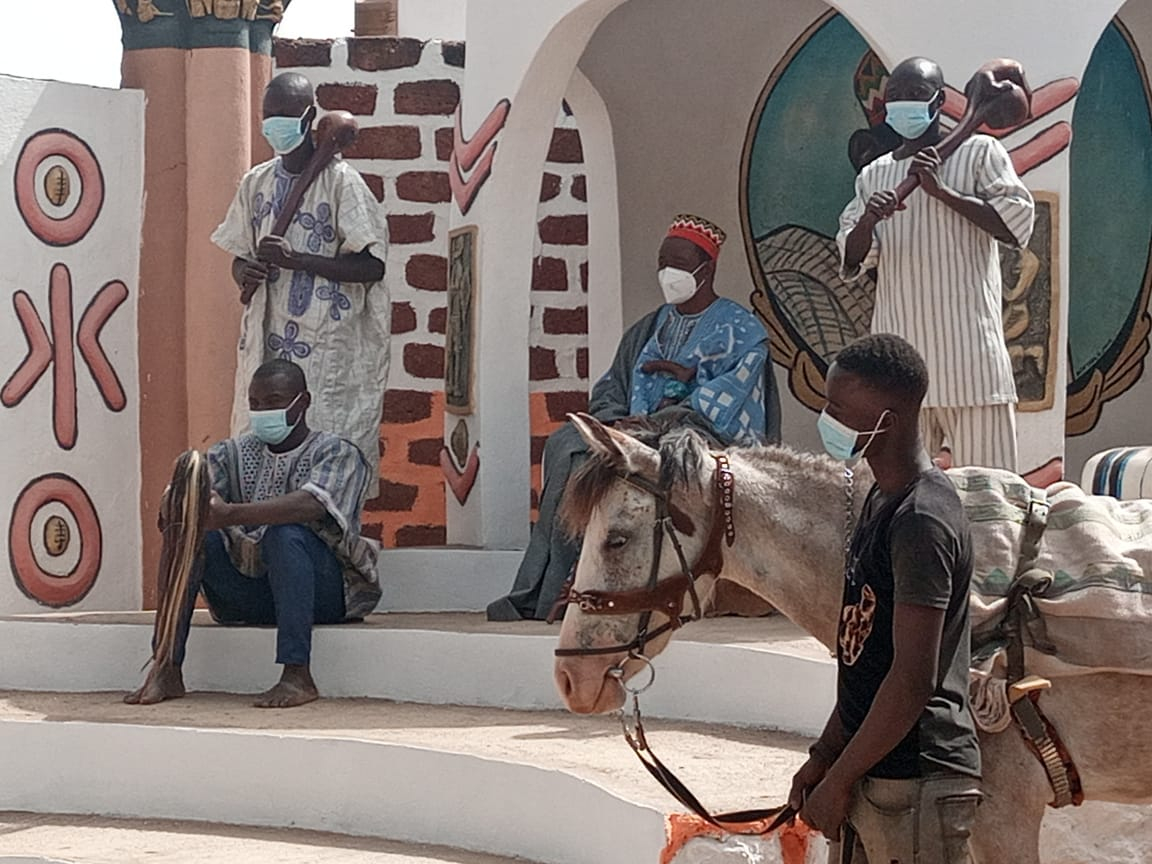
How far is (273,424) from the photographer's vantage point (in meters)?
7.97

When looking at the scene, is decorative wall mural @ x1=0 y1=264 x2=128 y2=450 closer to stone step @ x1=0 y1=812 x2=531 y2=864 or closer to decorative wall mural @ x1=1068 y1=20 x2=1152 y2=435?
stone step @ x1=0 y1=812 x2=531 y2=864

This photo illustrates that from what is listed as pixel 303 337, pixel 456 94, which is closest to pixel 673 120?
pixel 456 94

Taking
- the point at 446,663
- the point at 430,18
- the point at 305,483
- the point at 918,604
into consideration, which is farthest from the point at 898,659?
the point at 430,18

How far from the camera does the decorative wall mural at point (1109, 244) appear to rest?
10.2 meters

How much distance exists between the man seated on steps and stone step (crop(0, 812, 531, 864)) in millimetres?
797

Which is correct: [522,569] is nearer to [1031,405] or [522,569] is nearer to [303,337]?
[303,337]

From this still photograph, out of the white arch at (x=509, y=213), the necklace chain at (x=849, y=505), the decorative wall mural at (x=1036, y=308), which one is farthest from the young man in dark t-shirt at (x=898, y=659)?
the white arch at (x=509, y=213)

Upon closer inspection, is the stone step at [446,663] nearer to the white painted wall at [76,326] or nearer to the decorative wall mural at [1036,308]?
the white painted wall at [76,326]

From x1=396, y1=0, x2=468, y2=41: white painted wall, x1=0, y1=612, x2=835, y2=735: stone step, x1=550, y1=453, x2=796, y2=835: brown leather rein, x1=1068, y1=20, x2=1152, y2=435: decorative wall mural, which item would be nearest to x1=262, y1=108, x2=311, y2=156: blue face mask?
x1=0, y1=612, x2=835, y2=735: stone step

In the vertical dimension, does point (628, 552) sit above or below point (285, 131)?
below

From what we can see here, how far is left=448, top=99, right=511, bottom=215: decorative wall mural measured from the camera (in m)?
9.30

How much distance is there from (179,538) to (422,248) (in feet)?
11.7

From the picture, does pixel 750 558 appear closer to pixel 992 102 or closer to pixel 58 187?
pixel 992 102

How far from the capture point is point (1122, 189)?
10289mm
